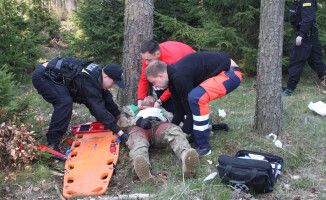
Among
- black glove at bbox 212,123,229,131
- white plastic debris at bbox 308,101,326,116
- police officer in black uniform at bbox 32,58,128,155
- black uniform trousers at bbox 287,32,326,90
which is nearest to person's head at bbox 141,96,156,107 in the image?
police officer in black uniform at bbox 32,58,128,155

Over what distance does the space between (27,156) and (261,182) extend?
2.80 metres

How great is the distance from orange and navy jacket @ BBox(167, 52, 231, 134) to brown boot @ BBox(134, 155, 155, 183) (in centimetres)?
102

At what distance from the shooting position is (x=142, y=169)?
383 centimetres

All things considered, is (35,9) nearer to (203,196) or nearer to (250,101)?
(250,101)

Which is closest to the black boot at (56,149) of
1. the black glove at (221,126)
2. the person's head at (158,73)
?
the person's head at (158,73)

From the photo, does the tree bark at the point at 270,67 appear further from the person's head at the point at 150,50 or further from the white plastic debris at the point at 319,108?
the person's head at the point at 150,50

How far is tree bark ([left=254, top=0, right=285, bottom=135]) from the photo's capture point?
15.0ft

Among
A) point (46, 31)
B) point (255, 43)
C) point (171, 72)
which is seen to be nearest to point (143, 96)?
point (171, 72)

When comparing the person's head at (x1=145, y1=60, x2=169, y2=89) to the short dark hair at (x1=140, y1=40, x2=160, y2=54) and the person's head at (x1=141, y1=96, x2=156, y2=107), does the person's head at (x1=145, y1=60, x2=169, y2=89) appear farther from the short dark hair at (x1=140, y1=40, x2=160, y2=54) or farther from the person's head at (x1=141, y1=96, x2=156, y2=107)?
the person's head at (x1=141, y1=96, x2=156, y2=107)

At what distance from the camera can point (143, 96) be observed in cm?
552

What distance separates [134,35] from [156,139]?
2043 mm

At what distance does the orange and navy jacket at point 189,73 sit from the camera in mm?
4297

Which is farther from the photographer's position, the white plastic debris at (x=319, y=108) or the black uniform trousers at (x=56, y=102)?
the white plastic debris at (x=319, y=108)

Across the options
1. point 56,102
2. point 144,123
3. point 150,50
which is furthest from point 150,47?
point 56,102
